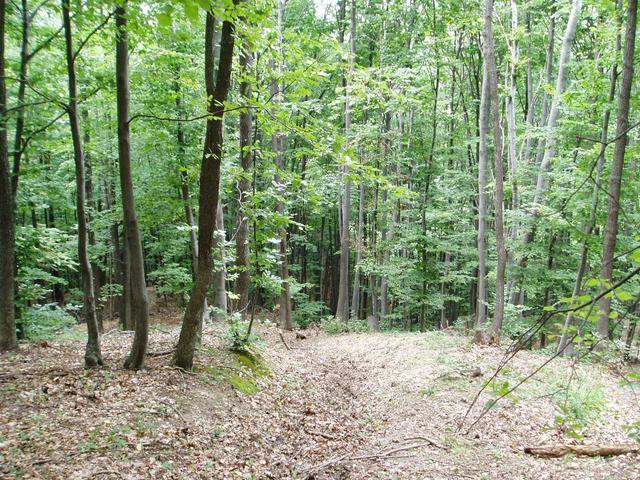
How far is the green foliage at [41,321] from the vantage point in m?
9.30

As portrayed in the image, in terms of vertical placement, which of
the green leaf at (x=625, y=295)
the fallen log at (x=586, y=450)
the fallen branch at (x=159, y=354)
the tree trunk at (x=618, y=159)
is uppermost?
the tree trunk at (x=618, y=159)

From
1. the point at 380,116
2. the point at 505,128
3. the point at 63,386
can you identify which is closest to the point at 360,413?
the point at 63,386

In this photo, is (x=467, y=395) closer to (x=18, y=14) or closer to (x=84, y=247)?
(x=84, y=247)

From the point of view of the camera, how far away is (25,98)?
317 inches

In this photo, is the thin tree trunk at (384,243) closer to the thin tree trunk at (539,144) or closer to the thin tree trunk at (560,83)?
the thin tree trunk at (539,144)

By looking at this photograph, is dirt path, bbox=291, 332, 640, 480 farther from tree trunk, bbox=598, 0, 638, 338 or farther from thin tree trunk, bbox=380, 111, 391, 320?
thin tree trunk, bbox=380, 111, 391, 320

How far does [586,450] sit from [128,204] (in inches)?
286

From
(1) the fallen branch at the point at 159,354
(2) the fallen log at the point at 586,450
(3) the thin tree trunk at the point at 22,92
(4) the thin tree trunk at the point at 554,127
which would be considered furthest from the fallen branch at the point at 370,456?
(4) the thin tree trunk at the point at 554,127

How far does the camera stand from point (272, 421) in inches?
253

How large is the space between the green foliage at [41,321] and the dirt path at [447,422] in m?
5.91

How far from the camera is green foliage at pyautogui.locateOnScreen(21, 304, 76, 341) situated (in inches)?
366

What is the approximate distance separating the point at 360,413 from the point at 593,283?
6103mm

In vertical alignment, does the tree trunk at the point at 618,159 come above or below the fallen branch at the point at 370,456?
above

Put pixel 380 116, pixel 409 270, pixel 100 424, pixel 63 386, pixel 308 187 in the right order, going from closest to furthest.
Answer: pixel 100 424 → pixel 63 386 → pixel 308 187 → pixel 409 270 → pixel 380 116
